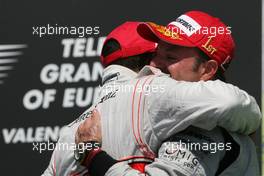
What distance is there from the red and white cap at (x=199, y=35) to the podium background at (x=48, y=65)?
1.67 m

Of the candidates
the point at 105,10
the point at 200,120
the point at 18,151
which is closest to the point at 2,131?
the point at 18,151

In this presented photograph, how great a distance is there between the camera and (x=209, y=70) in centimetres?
200

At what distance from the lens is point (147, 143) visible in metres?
1.84

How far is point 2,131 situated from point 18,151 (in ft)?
0.42

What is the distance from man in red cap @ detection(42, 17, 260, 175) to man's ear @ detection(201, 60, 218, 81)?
13 cm

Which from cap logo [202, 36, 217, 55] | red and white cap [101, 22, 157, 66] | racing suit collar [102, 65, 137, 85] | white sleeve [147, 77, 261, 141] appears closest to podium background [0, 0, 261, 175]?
red and white cap [101, 22, 157, 66]

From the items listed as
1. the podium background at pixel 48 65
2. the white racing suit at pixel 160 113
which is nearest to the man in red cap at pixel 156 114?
the white racing suit at pixel 160 113

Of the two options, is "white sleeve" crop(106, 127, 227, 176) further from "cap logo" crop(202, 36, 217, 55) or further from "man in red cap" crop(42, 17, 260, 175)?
"cap logo" crop(202, 36, 217, 55)

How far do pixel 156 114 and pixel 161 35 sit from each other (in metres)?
0.29

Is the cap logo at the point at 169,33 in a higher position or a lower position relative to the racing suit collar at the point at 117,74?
higher

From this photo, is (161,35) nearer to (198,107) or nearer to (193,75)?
(193,75)

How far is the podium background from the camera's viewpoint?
3.80m

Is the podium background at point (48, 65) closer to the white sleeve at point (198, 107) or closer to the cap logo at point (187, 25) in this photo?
the cap logo at point (187, 25)

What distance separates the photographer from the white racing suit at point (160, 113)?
1762 millimetres
